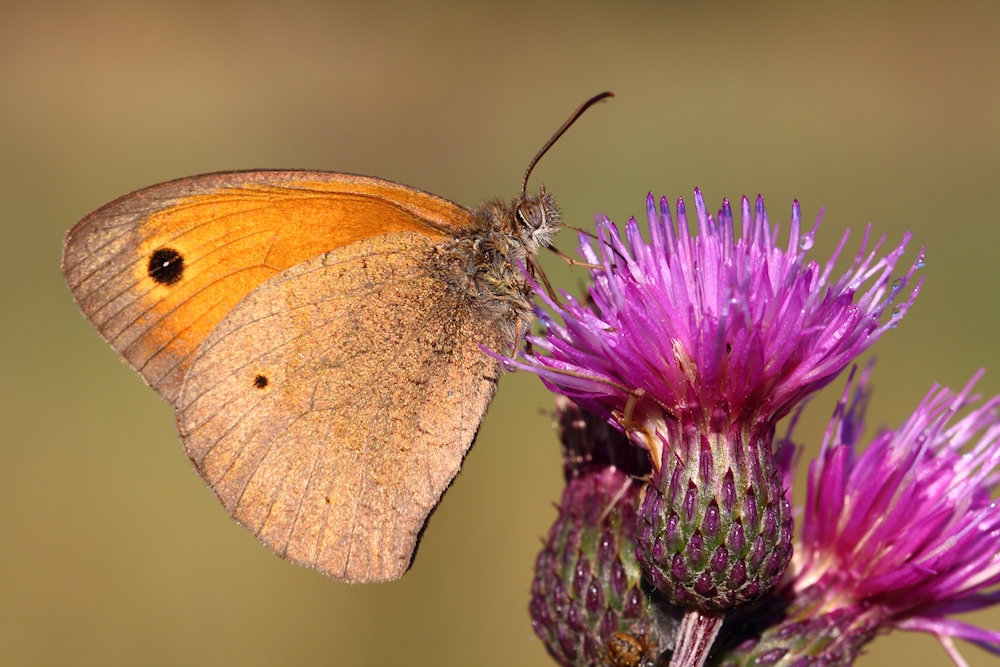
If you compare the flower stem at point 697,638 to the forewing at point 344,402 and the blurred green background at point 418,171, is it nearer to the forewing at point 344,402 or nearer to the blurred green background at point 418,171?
the forewing at point 344,402

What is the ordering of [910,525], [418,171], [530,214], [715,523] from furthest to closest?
1. [418,171]
2. [530,214]
3. [910,525]
4. [715,523]

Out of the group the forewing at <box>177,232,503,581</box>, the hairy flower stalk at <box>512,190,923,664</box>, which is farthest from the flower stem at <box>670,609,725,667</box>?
the forewing at <box>177,232,503,581</box>

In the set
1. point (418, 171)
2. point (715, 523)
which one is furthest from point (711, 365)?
point (418, 171)

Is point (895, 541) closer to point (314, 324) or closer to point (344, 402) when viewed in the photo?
point (344, 402)

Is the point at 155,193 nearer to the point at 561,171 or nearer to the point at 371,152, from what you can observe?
the point at 561,171

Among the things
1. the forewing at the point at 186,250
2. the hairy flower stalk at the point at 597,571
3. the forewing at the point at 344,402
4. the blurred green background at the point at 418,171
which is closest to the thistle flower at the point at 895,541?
the hairy flower stalk at the point at 597,571

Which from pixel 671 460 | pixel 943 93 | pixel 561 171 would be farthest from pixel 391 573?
pixel 943 93

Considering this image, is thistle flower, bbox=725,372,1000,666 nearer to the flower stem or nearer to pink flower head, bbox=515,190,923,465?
the flower stem
